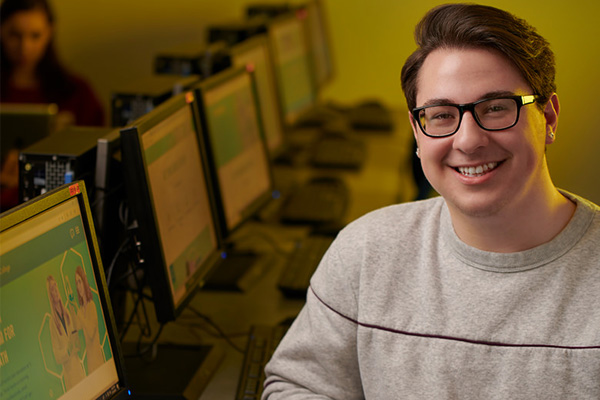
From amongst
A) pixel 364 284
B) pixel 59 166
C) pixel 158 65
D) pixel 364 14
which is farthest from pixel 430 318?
pixel 364 14

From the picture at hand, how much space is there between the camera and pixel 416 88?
1.18 meters

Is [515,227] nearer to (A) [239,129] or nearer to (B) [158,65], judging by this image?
(A) [239,129]

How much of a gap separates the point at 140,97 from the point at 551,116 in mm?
1111

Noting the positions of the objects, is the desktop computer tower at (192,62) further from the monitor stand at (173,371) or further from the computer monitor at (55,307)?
the computer monitor at (55,307)

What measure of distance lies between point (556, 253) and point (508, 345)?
16cm

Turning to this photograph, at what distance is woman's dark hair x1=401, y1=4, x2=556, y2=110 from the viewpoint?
1.07m

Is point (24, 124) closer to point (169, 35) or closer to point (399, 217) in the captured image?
point (399, 217)

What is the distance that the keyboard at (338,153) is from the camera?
9.87 ft

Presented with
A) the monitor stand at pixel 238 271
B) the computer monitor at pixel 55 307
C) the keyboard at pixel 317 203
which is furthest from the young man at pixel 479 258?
the keyboard at pixel 317 203

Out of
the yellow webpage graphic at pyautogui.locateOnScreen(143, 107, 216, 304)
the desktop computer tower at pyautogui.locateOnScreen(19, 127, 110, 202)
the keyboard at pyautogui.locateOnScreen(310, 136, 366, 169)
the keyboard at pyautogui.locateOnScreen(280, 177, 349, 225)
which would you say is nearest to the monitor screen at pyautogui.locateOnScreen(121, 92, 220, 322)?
the yellow webpage graphic at pyautogui.locateOnScreen(143, 107, 216, 304)

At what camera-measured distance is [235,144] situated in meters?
2.03

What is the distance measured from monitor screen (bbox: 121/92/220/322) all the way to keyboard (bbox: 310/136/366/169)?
4.31 feet

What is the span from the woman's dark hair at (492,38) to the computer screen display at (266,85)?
4.31ft

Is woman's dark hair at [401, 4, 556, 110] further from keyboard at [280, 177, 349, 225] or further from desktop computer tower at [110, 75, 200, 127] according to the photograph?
keyboard at [280, 177, 349, 225]
